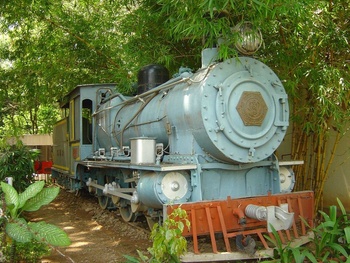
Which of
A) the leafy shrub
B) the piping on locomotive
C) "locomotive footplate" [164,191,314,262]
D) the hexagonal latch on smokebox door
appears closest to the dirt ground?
the leafy shrub

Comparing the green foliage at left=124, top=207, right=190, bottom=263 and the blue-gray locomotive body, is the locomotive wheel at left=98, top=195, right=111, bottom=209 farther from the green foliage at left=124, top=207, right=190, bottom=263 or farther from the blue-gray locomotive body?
the green foliage at left=124, top=207, right=190, bottom=263

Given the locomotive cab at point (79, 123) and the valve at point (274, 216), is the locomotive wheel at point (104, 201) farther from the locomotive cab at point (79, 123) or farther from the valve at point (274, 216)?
the valve at point (274, 216)

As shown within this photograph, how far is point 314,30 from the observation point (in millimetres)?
6133

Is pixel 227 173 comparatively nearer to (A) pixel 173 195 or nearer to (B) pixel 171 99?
(A) pixel 173 195

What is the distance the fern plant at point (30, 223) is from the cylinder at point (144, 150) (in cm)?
115

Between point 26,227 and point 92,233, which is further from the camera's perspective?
point 92,233

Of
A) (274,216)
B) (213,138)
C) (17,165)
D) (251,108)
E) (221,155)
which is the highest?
(251,108)

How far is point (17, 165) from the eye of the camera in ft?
27.3

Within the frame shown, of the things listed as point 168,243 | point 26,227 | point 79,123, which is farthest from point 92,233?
point 168,243

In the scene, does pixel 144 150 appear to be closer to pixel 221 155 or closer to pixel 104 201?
pixel 221 155

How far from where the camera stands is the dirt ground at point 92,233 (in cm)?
551

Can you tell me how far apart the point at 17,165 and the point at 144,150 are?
4.06 metres

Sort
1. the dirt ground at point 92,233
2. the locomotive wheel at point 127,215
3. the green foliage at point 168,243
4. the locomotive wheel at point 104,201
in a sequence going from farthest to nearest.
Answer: the locomotive wheel at point 104,201 → the locomotive wheel at point 127,215 → the dirt ground at point 92,233 → the green foliage at point 168,243

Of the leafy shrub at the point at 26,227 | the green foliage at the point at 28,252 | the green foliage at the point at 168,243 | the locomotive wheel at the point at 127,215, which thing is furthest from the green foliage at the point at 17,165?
the green foliage at the point at 168,243
